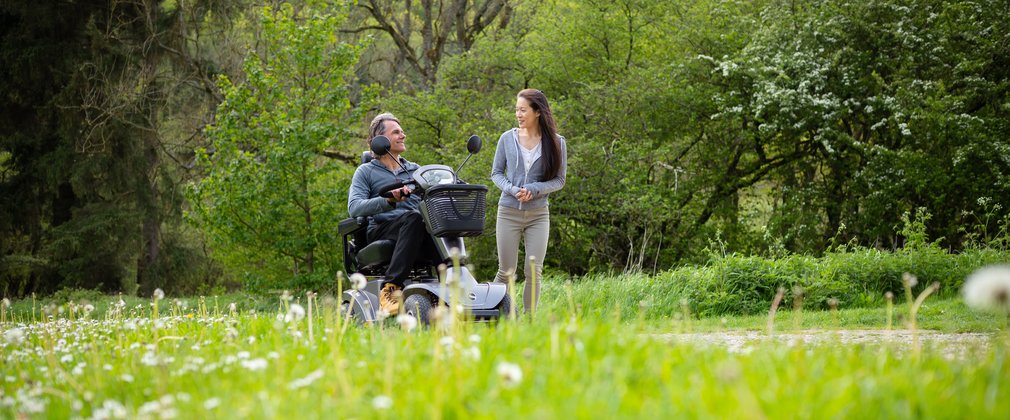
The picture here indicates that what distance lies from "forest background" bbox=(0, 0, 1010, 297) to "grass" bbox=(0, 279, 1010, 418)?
821 centimetres

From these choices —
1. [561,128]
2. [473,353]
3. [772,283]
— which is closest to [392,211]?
[473,353]

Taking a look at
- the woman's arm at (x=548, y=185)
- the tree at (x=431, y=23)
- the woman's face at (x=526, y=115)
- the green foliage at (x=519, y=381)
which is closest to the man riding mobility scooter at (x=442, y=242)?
the woman's arm at (x=548, y=185)

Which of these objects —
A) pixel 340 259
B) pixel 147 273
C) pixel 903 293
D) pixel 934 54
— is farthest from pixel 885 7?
pixel 147 273

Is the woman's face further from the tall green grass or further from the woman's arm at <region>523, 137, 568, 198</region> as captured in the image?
the tall green grass

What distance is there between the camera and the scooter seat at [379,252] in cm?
634

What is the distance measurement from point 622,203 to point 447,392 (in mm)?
12092

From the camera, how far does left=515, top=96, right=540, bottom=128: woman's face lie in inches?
248

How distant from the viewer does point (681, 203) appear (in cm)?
1653

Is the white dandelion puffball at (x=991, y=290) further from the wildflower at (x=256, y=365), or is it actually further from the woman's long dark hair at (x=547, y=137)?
the woman's long dark hair at (x=547, y=137)

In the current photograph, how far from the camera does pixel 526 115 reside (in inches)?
249

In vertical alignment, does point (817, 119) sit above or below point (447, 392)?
above

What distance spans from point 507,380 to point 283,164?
1186 cm

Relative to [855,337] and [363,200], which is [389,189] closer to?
[363,200]

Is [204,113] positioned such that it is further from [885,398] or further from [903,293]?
[885,398]
